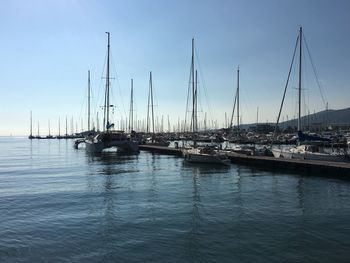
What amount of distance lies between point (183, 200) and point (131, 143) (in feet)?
151

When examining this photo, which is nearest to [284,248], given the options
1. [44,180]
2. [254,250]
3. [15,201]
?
[254,250]

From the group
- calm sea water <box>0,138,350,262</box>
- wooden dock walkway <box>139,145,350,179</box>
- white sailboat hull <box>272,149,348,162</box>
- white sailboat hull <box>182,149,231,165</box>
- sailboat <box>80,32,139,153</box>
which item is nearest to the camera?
Answer: calm sea water <box>0,138,350,262</box>

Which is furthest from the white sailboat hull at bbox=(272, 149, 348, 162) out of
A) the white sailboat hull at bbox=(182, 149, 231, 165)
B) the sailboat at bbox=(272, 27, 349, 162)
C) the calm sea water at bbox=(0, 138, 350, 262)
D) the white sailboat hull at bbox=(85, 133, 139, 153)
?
the white sailboat hull at bbox=(85, 133, 139, 153)

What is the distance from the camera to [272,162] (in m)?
43.5

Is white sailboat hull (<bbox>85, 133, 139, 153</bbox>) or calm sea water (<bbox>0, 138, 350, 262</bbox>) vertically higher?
white sailboat hull (<bbox>85, 133, 139, 153</bbox>)

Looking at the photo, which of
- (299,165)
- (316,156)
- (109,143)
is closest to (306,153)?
(316,156)

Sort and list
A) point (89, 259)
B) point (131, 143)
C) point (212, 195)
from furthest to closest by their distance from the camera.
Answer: point (131, 143) < point (212, 195) < point (89, 259)

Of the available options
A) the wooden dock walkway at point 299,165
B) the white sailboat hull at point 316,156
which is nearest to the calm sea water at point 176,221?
A: the wooden dock walkway at point 299,165

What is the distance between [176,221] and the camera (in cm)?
1834

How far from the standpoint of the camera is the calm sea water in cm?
1384

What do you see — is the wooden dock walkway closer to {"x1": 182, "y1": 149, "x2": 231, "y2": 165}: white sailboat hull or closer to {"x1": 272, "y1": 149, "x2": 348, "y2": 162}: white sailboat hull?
{"x1": 272, "y1": 149, "x2": 348, "y2": 162}: white sailboat hull

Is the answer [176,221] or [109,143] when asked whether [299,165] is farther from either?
[109,143]

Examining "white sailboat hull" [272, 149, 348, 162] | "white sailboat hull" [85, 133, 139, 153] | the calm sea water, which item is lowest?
the calm sea water

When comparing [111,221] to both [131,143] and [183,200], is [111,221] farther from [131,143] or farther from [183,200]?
[131,143]
